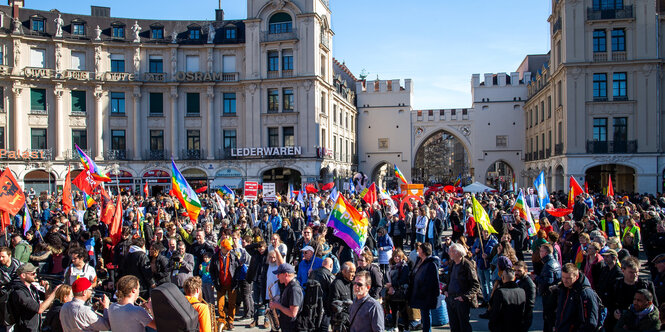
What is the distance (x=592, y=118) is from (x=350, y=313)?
32.5 m

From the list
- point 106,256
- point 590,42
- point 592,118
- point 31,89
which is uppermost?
point 590,42

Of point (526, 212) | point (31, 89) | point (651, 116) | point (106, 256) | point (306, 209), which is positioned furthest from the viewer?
point (31, 89)

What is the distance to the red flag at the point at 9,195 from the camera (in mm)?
12883

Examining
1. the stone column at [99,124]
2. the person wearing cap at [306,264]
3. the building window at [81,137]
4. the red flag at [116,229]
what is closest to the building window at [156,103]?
the stone column at [99,124]

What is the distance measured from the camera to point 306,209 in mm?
23484

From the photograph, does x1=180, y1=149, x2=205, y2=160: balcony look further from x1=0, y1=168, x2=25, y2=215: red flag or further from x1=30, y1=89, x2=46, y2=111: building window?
x1=0, y1=168, x2=25, y2=215: red flag

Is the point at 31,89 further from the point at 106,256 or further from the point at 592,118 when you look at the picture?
the point at 592,118

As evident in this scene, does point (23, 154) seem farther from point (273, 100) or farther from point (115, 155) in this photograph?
point (273, 100)

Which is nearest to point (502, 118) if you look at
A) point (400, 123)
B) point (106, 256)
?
point (400, 123)

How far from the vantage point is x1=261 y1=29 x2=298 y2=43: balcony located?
37969 millimetres

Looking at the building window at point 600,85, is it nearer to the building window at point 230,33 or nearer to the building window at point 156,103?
the building window at point 230,33

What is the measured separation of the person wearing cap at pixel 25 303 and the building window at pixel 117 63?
3444 cm

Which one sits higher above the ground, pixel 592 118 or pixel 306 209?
pixel 592 118

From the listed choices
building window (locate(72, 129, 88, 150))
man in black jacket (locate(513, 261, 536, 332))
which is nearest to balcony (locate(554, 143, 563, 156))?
man in black jacket (locate(513, 261, 536, 332))
